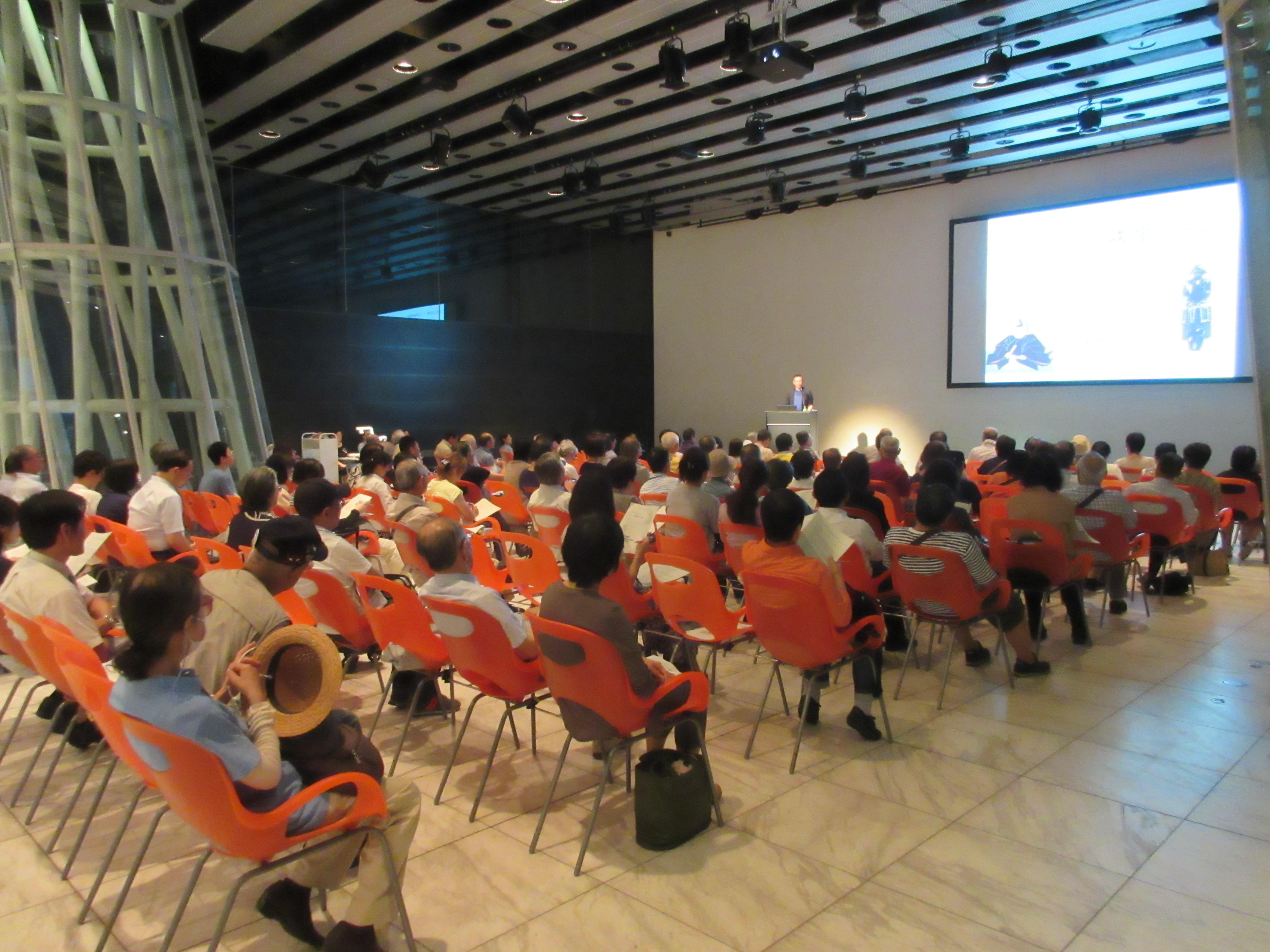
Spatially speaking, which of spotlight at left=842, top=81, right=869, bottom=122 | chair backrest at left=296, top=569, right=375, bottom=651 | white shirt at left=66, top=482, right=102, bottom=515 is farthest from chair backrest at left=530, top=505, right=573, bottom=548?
spotlight at left=842, top=81, right=869, bottom=122

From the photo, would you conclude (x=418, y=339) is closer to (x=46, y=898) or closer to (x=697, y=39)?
(x=697, y=39)

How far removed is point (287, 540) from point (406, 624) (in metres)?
1.12

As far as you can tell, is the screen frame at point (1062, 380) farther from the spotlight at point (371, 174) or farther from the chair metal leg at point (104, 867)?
the chair metal leg at point (104, 867)

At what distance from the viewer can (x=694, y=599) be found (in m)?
3.96

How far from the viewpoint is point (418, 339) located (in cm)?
1508

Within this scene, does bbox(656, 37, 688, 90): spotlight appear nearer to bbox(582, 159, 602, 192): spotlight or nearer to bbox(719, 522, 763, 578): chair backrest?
bbox(582, 159, 602, 192): spotlight

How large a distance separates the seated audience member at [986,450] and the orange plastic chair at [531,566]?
6.21 metres

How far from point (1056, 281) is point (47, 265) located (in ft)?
42.1

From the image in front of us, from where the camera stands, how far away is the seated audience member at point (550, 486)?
5938mm

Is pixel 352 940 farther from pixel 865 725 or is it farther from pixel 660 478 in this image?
pixel 660 478

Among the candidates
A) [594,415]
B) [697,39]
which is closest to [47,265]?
[697,39]

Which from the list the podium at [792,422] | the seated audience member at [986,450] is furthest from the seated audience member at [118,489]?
the podium at [792,422]

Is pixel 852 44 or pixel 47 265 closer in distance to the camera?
pixel 47 265

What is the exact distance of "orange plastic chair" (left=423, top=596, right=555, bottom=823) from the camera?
311cm
